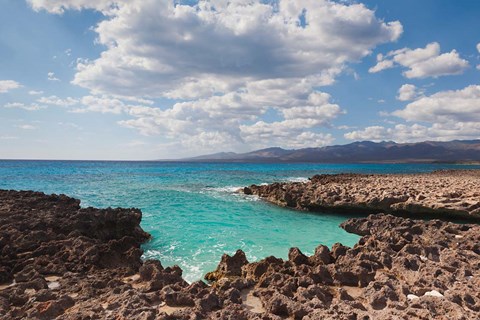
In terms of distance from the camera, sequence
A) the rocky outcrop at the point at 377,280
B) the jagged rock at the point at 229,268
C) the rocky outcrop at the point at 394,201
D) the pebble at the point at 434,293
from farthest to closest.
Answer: the rocky outcrop at the point at 394,201 → the jagged rock at the point at 229,268 → the pebble at the point at 434,293 → the rocky outcrop at the point at 377,280

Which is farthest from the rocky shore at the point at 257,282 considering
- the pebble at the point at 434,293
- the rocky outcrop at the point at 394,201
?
the rocky outcrop at the point at 394,201

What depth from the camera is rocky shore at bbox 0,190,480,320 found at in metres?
6.12

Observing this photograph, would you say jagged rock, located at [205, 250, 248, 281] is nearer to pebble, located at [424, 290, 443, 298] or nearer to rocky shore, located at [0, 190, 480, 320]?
rocky shore, located at [0, 190, 480, 320]

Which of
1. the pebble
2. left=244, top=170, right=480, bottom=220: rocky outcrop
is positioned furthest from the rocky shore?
left=244, top=170, right=480, bottom=220: rocky outcrop

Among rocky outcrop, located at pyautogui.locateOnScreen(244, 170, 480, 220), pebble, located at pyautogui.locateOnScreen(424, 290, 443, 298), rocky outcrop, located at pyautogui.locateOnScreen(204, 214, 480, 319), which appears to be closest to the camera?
rocky outcrop, located at pyautogui.locateOnScreen(204, 214, 480, 319)

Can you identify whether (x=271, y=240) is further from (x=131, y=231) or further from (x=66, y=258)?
(x=66, y=258)

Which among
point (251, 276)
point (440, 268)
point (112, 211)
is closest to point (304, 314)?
point (251, 276)

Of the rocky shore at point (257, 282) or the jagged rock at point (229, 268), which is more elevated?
the rocky shore at point (257, 282)

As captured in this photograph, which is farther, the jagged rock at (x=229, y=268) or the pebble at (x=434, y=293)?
the jagged rock at (x=229, y=268)

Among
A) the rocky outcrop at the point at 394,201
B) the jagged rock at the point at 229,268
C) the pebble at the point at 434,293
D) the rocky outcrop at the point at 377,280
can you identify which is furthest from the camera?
the rocky outcrop at the point at 394,201

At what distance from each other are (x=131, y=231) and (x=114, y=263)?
504 centimetres

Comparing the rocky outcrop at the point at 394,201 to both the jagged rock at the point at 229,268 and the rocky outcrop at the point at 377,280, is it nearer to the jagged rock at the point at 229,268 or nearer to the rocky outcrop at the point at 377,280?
the rocky outcrop at the point at 377,280

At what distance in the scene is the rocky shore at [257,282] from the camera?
20.1 feet

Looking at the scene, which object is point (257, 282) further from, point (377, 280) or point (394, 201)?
point (394, 201)
